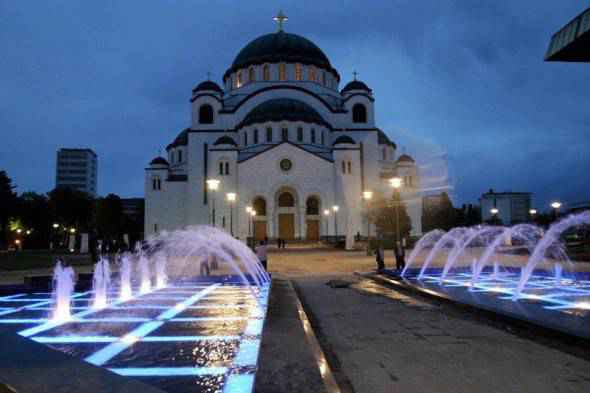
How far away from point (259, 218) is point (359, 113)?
19827 mm

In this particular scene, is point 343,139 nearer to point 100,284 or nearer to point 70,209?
point 70,209

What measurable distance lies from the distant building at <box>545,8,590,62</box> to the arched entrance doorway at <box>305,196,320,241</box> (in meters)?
44.6

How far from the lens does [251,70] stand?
61.0 metres

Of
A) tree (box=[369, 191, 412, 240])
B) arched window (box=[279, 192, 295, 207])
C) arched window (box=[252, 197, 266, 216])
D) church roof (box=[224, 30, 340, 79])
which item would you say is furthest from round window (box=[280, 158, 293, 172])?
church roof (box=[224, 30, 340, 79])

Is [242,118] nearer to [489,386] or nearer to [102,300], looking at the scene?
[102,300]

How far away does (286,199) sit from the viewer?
5331 centimetres

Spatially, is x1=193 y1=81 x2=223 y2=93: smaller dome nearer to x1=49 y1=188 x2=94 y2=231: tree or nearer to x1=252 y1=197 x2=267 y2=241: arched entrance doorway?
x1=252 y1=197 x2=267 y2=241: arched entrance doorway

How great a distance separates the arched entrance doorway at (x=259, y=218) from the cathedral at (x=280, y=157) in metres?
0.11

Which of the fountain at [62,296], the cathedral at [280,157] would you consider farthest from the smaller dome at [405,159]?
the fountain at [62,296]

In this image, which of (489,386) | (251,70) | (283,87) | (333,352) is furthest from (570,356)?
(251,70)

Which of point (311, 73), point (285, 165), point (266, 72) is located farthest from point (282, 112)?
point (311, 73)

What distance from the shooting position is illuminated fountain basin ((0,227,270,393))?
524 centimetres

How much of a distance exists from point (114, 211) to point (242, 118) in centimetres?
1907

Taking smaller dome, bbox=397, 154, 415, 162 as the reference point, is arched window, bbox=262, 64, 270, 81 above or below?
above
